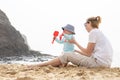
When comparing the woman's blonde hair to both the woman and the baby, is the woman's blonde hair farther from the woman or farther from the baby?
the baby

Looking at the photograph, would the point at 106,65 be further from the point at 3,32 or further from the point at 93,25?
the point at 3,32

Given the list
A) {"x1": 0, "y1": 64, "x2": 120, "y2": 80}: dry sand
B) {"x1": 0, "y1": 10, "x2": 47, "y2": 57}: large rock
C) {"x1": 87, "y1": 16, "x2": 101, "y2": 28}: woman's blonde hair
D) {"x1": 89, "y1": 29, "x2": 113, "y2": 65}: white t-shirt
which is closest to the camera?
{"x1": 0, "y1": 64, "x2": 120, "y2": 80}: dry sand

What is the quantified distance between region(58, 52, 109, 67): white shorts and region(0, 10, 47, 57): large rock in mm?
17110

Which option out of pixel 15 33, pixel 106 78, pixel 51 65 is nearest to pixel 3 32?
pixel 15 33

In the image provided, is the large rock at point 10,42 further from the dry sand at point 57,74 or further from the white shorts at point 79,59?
the dry sand at point 57,74

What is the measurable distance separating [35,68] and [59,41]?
925mm

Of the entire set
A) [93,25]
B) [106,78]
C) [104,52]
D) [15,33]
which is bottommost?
[106,78]

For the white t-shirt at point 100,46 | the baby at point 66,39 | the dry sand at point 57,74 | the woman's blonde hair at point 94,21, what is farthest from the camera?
the baby at point 66,39

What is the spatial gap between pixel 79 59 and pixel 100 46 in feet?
2.13

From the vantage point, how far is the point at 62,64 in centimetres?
940

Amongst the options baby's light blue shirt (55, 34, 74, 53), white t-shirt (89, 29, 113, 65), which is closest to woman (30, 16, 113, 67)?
white t-shirt (89, 29, 113, 65)

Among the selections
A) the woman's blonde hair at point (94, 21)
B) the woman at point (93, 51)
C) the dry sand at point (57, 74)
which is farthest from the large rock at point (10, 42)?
the dry sand at point (57, 74)

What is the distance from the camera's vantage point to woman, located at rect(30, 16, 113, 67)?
29.6 ft

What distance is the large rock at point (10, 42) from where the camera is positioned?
27.0m
